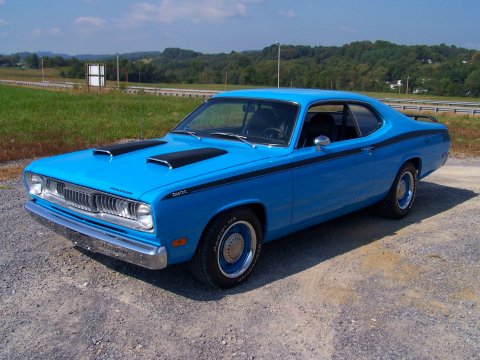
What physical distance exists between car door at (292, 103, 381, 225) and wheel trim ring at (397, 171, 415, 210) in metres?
0.91

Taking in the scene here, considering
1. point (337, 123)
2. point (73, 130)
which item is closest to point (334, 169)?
point (337, 123)

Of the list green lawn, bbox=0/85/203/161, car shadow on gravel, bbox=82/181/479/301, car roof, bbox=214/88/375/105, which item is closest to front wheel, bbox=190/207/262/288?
car shadow on gravel, bbox=82/181/479/301

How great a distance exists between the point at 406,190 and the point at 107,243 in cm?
407

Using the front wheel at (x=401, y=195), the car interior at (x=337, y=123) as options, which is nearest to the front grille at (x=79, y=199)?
the car interior at (x=337, y=123)

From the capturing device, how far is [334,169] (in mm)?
4980

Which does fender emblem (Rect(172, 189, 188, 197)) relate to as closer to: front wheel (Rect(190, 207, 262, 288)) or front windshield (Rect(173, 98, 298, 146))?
front wheel (Rect(190, 207, 262, 288))

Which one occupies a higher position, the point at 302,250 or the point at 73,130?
the point at 73,130

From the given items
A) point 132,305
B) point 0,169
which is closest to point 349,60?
point 0,169

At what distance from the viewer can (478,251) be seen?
5285 mm

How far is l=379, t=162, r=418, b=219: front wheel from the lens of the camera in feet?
20.1

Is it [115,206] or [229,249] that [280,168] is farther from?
[115,206]

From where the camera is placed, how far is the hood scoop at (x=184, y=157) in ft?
13.5

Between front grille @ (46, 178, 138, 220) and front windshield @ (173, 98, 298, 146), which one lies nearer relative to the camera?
front grille @ (46, 178, 138, 220)

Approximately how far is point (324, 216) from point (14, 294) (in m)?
2.83
